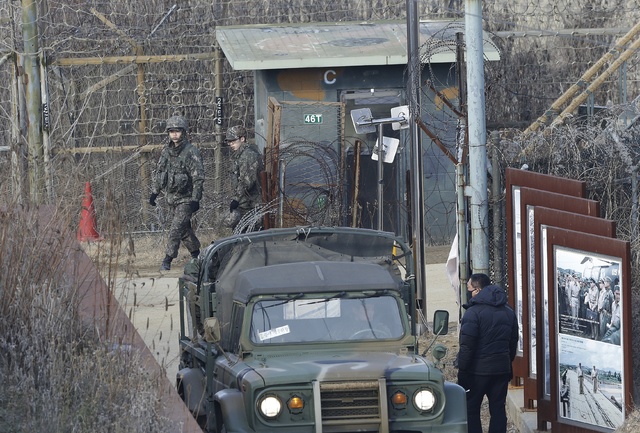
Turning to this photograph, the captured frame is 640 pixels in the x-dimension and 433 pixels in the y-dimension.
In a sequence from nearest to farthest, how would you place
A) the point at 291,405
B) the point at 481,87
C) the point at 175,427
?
the point at 175,427
the point at 291,405
the point at 481,87

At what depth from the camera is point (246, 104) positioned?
59.5 feet

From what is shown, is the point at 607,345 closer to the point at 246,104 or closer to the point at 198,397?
the point at 198,397

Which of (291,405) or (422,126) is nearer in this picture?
(291,405)

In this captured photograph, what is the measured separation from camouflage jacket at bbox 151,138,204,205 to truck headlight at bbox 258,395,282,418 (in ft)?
26.6

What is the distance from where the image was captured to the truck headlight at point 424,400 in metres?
7.55

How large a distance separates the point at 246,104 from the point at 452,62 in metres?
3.31

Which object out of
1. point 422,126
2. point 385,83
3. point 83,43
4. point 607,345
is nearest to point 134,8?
point 83,43

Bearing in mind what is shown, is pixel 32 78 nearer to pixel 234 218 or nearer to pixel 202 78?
pixel 202 78

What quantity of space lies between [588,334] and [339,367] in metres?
2.09

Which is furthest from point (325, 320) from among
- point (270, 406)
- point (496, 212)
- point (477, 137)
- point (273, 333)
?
point (496, 212)

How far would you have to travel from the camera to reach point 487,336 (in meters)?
8.92

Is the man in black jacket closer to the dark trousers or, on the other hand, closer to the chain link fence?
the dark trousers

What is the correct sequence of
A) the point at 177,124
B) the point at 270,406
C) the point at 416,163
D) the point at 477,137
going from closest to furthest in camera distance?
the point at 270,406
the point at 477,137
the point at 416,163
the point at 177,124

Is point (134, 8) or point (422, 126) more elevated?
point (134, 8)
